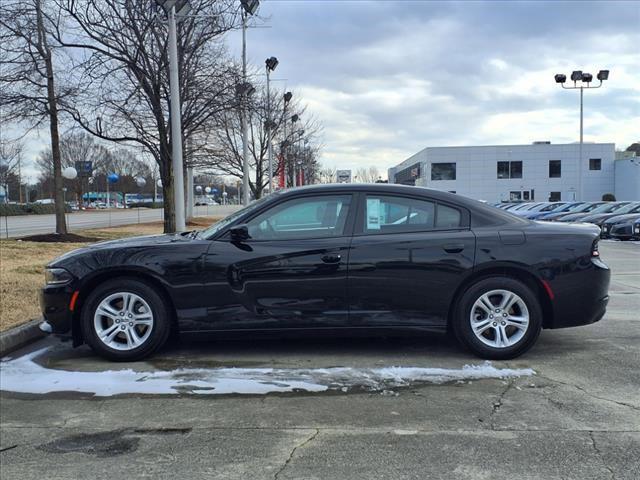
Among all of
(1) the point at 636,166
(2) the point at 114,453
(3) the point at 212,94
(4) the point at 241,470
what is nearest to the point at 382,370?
(4) the point at 241,470

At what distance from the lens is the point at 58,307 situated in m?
4.99

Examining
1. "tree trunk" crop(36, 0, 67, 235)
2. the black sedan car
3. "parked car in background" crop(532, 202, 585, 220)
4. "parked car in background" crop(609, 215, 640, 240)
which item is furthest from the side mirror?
"parked car in background" crop(532, 202, 585, 220)

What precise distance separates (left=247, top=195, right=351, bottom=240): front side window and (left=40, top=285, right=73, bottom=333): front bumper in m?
1.74

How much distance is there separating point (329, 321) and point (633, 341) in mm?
3169

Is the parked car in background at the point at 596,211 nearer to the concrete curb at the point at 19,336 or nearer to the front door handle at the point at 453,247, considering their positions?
the front door handle at the point at 453,247

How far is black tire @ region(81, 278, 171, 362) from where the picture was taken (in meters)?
4.98

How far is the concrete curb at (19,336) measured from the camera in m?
5.46

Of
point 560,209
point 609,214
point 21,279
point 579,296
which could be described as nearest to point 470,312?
point 579,296

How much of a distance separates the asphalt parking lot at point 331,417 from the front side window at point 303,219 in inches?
45.0

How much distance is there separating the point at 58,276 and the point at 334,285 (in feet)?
8.13

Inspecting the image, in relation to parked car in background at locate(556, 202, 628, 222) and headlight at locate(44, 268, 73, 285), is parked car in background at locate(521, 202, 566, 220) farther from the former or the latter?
headlight at locate(44, 268, 73, 285)

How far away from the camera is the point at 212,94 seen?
1445 cm

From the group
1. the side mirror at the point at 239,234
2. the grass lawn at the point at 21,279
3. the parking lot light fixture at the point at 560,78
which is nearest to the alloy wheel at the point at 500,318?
the side mirror at the point at 239,234

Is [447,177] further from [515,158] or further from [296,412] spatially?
[296,412]
